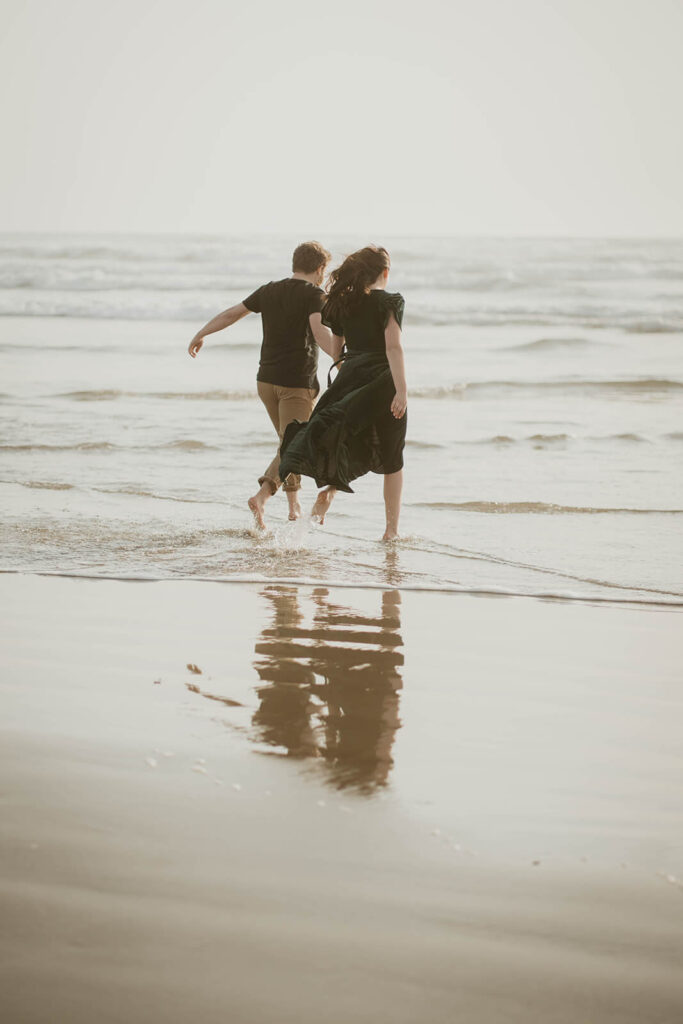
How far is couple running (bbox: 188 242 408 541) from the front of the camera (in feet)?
19.6

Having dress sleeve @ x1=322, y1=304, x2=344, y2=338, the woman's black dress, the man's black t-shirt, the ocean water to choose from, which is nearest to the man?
the man's black t-shirt

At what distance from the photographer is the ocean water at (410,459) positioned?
584cm

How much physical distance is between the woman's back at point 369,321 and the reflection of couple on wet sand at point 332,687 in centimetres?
177

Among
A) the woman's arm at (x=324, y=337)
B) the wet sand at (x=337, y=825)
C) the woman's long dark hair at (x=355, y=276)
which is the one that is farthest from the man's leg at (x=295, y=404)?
the wet sand at (x=337, y=825)

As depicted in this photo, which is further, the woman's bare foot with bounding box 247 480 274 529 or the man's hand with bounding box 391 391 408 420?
the woman's bare foot with bounding box 247 480 274 529

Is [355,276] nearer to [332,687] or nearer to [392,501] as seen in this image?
[392,501]

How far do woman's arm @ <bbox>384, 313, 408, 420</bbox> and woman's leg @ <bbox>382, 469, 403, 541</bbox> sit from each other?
A: 18.6 inches

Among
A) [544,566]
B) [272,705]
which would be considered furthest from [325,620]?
[544,566]

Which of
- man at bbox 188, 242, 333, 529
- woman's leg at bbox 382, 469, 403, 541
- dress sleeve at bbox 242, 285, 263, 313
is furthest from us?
dress sleeve at bbox 242, 285, 263, 313

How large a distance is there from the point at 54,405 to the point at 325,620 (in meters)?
8.55

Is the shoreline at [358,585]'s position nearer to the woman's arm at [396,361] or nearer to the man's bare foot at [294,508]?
the woman's arm at [396,361]

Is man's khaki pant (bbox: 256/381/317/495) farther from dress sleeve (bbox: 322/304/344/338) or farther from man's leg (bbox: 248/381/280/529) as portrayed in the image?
dress sleeve (bbox: 322/304/344/338)

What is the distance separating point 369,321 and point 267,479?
1235 mm

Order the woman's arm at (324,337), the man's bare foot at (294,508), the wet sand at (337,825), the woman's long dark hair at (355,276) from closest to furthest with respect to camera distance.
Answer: the wet sand at (337,825) < the woman's long dark hair at (355,276) < the woman's arm at (324,337) < the man's bare foot at (294,508)
